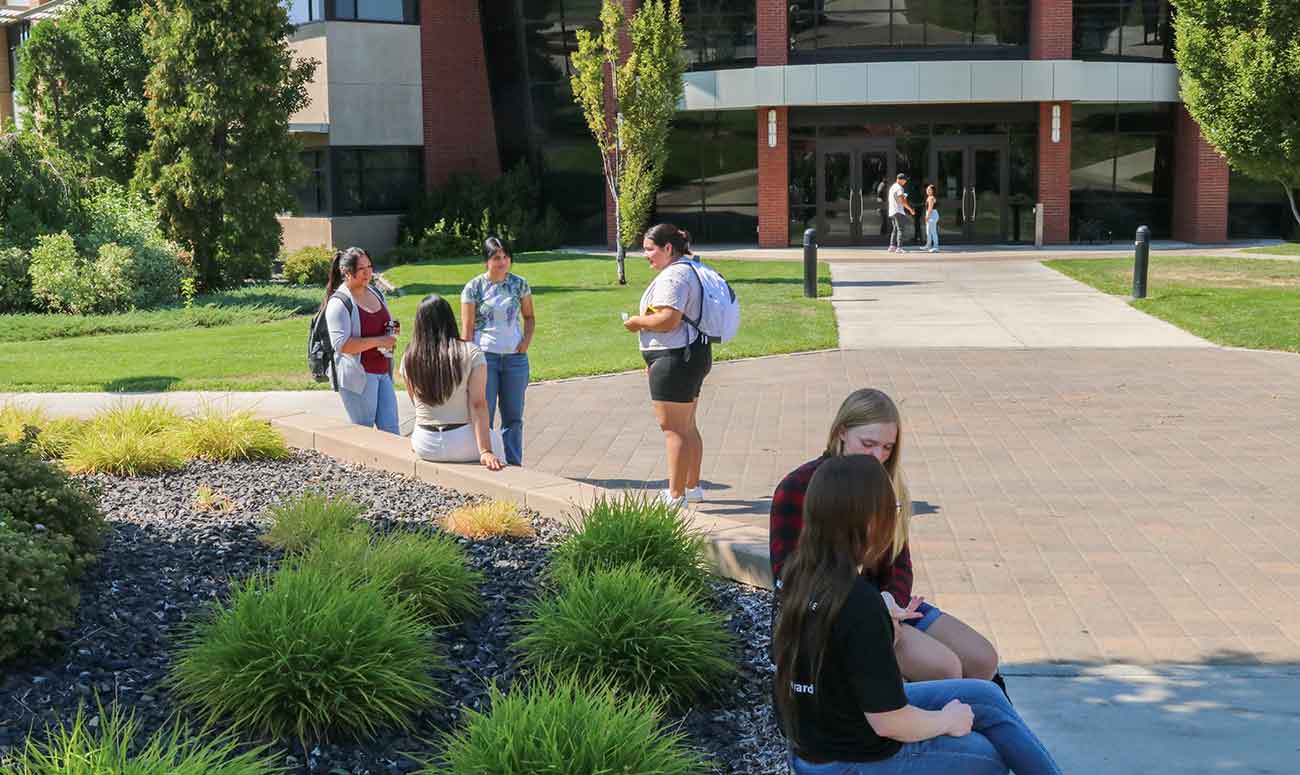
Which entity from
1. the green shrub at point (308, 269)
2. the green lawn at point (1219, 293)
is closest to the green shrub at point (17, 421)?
the green lawn at point (1219, 293)

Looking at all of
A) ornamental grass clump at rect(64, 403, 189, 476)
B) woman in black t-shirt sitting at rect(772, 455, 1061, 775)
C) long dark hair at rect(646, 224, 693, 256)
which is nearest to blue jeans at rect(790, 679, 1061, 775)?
woman in black t-shirt sitting at rect(772, 455, 1061, 775)

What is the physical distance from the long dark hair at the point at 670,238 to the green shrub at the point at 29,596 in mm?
3855

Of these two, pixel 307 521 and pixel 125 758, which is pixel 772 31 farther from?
pixel 125 758

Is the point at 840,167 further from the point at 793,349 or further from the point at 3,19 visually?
the point at 3,19

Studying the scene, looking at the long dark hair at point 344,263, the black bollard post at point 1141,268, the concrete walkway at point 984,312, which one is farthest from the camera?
the black bollard post at point 1141,268

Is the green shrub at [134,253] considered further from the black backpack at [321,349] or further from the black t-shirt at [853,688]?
the black t-shirt at [853,688]

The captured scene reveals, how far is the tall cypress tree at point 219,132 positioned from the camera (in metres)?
23.4

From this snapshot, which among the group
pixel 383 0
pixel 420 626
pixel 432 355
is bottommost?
pixel 420 626

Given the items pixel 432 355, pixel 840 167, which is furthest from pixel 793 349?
pixel 840 167

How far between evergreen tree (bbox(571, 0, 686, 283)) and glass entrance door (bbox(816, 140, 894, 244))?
902 centimetres

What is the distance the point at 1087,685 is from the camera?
18.9 ft

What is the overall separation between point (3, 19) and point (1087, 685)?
46705 mm

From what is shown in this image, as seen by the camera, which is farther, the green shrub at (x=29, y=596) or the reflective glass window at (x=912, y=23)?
the reflective glass window at (x=912, y=23)

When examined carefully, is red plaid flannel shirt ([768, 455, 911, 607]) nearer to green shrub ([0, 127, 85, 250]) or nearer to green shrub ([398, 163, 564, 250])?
green shrub ([0, 127, 85, 250])
